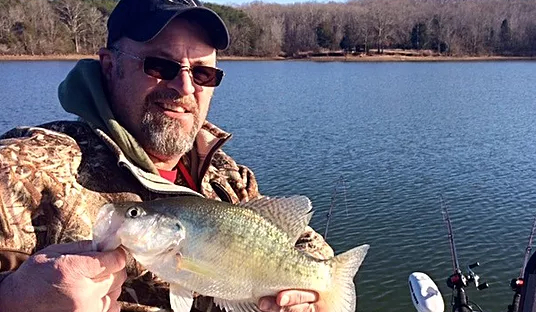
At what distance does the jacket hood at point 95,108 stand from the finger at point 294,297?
0.99 metres

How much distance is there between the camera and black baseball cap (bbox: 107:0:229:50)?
2939 mm

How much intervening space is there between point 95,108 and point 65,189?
22.6 inches

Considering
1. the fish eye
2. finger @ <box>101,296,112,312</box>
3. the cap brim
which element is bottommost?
finger @ <box>101,296,112,312</box>

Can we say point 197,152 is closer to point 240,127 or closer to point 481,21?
point 240,127

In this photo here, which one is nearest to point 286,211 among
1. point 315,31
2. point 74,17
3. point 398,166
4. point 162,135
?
point 162,135

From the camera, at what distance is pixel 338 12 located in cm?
10425

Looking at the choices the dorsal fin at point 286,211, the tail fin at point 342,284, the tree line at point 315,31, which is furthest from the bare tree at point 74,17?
the tail fin at point 342,284

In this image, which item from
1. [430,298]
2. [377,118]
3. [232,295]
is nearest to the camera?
[232,295]

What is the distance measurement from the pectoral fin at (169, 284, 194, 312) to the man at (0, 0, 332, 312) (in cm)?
24

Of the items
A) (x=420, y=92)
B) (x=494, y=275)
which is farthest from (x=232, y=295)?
(x=420, y=92)

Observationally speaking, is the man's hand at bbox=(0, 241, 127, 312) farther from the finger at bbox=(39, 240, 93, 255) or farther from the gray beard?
the gray beard

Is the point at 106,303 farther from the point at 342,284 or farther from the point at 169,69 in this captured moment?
the point at 169,69

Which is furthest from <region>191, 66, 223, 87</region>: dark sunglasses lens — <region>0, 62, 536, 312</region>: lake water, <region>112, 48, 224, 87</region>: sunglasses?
<region>0, 62, 536, 312</region>: lake water

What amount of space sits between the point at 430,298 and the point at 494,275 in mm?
5303
